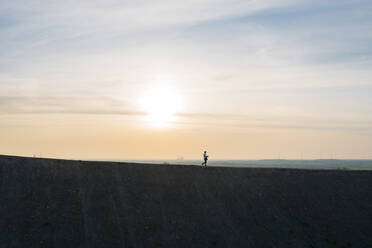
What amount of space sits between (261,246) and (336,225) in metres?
8.45

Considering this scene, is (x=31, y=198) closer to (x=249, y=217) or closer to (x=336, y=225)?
(x=249, y=217)

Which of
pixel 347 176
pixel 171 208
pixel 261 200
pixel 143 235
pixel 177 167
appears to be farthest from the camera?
pixel 347 176

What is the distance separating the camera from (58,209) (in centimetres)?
3569

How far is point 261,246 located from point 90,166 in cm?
1786

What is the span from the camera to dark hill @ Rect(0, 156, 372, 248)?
33.9m

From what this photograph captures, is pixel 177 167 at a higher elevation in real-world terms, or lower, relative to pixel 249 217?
higher

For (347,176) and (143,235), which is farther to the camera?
(347,176)

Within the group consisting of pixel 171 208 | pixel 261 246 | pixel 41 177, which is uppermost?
pixel 41 177

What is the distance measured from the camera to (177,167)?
152ft

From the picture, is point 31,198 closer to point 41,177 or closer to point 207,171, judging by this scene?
point 41,177

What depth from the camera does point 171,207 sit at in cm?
3875

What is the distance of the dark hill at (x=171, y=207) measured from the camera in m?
33.9

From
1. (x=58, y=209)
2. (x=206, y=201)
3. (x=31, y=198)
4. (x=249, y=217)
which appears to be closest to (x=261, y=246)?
(x=249, y=217)

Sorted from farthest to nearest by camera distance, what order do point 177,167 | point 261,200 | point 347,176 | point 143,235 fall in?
1. point 347,176
2. point 177,167
3. point 261,200
4. point 143,235
